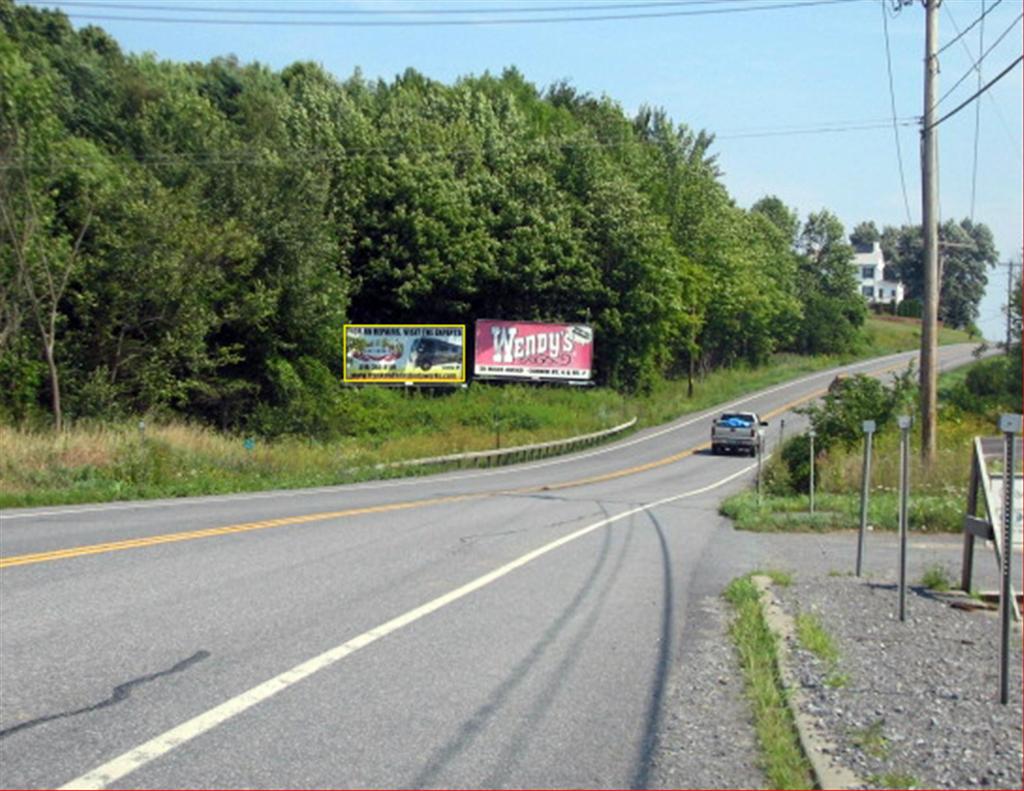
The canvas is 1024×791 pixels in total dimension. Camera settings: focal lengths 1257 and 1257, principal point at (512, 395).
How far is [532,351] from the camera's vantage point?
60.1 meters

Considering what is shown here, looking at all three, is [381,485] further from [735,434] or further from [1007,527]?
[735,434]

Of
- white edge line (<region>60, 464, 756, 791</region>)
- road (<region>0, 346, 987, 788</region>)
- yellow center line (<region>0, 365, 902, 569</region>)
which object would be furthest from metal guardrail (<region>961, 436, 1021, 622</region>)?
yellow center line (<region>0, 365, 902, 569</region>)

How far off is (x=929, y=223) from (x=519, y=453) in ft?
88.5

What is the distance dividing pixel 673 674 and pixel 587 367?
51944mm

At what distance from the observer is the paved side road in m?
6.78

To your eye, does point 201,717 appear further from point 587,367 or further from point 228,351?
point 587,367

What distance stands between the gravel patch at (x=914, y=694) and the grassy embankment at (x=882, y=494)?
293 inches

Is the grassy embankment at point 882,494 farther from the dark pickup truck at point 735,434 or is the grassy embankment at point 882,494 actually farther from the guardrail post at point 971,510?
the dark pickup truck at point 735,434

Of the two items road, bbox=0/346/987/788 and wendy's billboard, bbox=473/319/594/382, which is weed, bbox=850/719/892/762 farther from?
wendy's billboard, bbox=473/319/594/382

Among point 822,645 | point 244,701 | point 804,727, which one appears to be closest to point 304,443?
point 822,645

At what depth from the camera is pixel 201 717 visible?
7.37 m

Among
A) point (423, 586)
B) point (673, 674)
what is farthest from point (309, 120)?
point (673, 674)

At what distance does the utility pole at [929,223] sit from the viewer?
87.1 feet

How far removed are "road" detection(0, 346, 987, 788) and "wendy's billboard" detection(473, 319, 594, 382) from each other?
3931 centimetres
